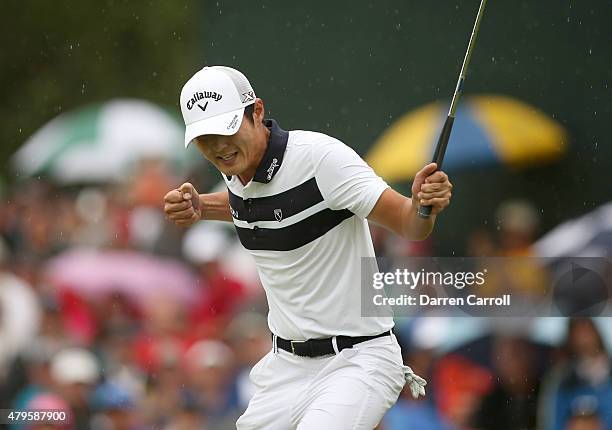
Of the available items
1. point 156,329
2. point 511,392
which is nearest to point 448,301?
point 511,392

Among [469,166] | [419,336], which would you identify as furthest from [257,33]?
[419,336]

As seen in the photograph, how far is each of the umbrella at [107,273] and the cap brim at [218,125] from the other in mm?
2774

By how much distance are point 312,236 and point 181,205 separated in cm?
56

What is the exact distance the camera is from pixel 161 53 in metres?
7.05

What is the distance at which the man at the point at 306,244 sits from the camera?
4215mm

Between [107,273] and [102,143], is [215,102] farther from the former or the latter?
[107,273]

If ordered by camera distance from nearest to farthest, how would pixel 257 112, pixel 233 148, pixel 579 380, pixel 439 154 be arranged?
pixel 439 154 < pixel 233 148 < pixel 257 112 < pixel 579 380

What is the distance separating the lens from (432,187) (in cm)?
378

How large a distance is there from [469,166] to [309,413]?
8.86 ft

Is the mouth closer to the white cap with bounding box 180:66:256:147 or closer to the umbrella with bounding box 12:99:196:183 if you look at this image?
the white cap with bounding box 180:66:256:147

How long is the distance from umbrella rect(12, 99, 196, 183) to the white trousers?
8.53 ft
